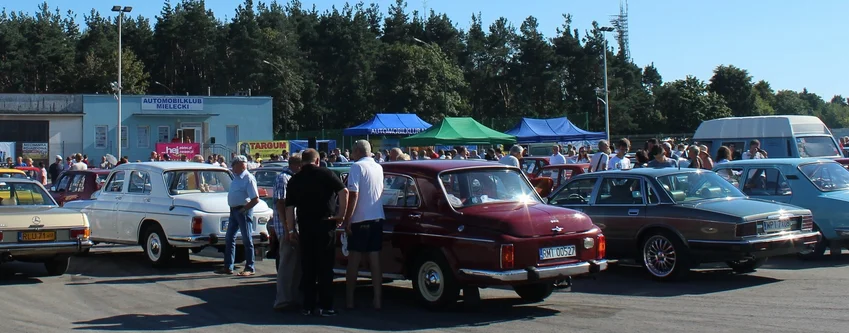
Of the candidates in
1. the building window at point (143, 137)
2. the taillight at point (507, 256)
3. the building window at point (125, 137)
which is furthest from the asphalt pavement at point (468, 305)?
the building window at point (143, 137)

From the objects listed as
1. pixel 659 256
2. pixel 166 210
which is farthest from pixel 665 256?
pixel 166 210

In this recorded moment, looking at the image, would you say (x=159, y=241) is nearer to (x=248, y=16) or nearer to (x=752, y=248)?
(x=752, y=248)

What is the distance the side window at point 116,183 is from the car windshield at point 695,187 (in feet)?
28.1

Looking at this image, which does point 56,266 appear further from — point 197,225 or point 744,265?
point 744,265

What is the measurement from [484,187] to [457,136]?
82.9 ft

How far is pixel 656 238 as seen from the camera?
11.6 m

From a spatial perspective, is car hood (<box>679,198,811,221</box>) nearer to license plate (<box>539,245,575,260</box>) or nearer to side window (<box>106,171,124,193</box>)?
license plate (<box>539,245,575,260</box>)

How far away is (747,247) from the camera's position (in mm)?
10781

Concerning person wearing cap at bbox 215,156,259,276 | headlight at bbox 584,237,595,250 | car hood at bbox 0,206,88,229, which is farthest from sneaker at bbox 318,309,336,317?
car hood at bbox 0,206,88,229

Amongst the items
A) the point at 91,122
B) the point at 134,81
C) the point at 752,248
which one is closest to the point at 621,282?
the point at 752,248

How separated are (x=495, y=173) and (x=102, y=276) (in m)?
6.48

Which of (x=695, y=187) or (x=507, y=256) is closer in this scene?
(x=507, y=256)

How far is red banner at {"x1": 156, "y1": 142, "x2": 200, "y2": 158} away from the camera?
3845cm

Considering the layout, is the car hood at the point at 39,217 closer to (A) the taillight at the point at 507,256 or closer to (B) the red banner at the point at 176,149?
(A) the taillight at the point at 507,256
